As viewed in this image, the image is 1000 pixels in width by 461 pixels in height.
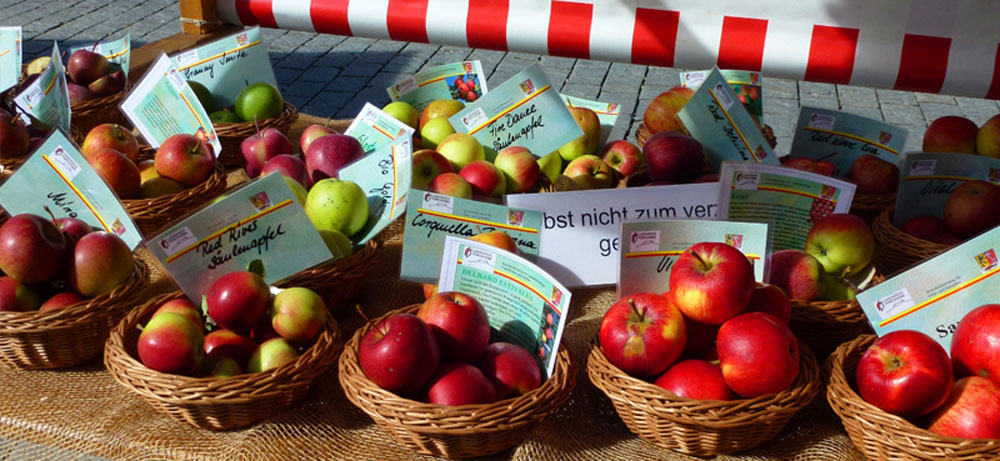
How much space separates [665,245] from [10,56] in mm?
2171

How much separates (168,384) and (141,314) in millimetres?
235

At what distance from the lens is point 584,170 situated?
2.17 metres

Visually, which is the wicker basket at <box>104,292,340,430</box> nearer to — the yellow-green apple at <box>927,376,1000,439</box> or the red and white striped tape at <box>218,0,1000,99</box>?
the yellow-green apple at <box>927,376,1000,439</box>

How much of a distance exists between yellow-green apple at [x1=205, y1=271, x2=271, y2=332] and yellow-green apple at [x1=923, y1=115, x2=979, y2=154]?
1834 mm

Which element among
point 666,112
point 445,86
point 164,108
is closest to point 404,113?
point 445,86

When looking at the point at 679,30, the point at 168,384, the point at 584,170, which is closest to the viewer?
the point at 168,384

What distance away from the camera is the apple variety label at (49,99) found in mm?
2139

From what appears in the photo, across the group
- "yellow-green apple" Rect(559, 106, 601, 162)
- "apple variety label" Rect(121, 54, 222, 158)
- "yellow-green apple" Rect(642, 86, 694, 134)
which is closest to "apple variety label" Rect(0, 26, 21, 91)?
"apple variety label" Rect(121, 54, 222, 158)

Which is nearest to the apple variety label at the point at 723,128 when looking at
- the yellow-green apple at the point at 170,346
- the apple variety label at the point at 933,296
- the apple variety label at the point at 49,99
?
the apple variety label at the point at 933,296

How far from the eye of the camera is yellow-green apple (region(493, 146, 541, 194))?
2051 millimetres

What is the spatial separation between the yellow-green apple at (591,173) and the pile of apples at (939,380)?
972mm

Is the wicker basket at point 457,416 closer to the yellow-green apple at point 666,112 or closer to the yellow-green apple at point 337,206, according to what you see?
the yellow-green apple at point 337,206

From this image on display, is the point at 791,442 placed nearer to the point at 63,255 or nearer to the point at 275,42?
the point at 63,255

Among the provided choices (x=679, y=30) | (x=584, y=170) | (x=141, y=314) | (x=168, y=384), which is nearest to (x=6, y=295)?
(x=141, y=314)
